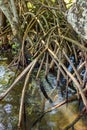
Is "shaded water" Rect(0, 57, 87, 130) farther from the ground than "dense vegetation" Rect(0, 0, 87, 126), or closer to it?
closer to it

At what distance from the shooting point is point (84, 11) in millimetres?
2568

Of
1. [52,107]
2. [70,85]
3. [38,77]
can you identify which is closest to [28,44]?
[38,77]

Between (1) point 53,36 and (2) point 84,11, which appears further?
(1) point 53,36

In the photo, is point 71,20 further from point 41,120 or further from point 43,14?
point 43,14

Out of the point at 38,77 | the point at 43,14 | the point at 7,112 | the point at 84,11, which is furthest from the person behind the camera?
the point at 43,14

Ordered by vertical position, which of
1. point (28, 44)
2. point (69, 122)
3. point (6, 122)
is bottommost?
point (69, 122)

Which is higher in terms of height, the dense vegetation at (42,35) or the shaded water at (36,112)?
the dense vegetation at (42,35)

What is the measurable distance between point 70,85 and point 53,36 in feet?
2.24

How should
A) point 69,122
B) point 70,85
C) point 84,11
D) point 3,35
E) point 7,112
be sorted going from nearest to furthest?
point 84,11 < point 69,122 < point 7,112 < point 70,85 < point 3,35

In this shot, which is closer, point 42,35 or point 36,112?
point 36,112

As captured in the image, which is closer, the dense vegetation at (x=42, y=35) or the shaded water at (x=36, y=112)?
the shaded water at (x=36, y=112)

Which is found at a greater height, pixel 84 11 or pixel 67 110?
pixel 84 11

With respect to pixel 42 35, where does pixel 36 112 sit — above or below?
below

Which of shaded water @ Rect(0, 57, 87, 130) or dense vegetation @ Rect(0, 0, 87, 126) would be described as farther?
dense vegetation @ Rect(0, 0, 87, 126)
